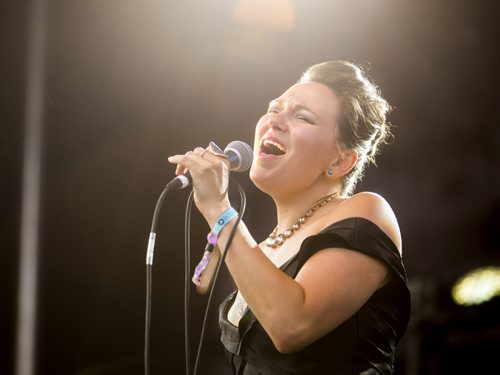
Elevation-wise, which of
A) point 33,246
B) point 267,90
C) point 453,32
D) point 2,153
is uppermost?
point 453,32

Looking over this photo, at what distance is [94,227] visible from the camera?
2176 mm

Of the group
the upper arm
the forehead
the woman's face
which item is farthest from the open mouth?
the upper arm

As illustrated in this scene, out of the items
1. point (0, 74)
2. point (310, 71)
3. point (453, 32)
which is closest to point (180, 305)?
point (0, 74)

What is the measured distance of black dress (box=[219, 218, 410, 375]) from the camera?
114 cm

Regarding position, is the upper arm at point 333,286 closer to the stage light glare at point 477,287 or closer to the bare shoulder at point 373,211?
the bare shoulder at point 373,211

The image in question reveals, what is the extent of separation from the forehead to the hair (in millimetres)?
17

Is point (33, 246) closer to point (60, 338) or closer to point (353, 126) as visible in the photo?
point (60, 338)

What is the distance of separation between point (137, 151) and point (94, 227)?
33 centimetres

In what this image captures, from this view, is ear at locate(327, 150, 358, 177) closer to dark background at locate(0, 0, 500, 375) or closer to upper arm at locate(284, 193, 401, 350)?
upper arm at locate(284, 193, 401, 350)

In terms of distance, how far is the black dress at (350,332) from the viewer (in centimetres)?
114

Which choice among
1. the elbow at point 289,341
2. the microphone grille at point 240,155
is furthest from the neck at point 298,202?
the elbow at point 289,341

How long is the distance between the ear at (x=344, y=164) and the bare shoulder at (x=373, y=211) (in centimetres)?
19

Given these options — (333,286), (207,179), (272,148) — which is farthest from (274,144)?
(333,286)

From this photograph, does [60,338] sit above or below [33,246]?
below
